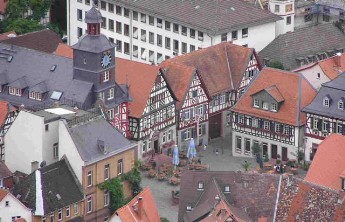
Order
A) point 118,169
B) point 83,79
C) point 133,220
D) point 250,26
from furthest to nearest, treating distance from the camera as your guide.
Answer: point 250,26 < point 83,79 < point 118,169 < point 133,220

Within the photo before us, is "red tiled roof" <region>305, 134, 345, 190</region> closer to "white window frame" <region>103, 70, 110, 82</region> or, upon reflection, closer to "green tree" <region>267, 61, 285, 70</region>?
"white window frame" <region>103, 70, 110, 82</region>

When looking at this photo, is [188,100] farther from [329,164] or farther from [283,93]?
[329,164]

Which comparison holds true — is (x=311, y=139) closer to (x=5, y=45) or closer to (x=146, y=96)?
(x=146, y=96)

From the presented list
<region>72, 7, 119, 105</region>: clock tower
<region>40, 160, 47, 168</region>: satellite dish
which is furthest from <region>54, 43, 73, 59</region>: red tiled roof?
<region>40, 160, 47, 168</region>: satellite dish

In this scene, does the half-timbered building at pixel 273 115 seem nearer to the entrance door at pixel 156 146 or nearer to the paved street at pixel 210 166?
the paved street at pixel 210 166

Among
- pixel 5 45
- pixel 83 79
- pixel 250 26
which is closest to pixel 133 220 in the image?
pixel 83 79

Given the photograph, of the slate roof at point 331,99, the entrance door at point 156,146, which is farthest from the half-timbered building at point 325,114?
the entrance door at point 156,146
